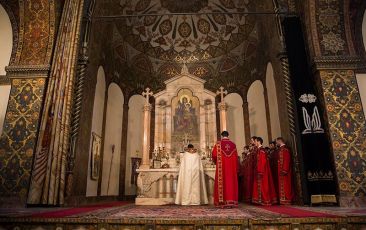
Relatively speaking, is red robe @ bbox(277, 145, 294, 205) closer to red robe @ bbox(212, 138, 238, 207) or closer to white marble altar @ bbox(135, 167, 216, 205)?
red robe @ bbox(212, 138, 238, 207)

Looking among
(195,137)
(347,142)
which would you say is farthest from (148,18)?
(347,142)

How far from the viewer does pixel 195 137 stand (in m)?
11.9

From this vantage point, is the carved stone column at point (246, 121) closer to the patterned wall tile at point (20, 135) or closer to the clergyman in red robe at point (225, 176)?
the clergyman in red robe at point (225, 176)

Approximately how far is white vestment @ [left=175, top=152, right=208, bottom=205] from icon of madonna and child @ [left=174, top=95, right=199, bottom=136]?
4094mm

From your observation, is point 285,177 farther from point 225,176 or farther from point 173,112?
point 173,112

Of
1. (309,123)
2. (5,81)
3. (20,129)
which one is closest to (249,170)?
(309,123)

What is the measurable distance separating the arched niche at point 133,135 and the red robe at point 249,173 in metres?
5.53

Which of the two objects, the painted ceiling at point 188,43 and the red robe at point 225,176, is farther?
the painted ceiling at point 188,43

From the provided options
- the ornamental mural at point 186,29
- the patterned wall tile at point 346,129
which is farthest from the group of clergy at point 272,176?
the ornamental mural at point 186,29

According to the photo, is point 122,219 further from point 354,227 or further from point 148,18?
point 148,18

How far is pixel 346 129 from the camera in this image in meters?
6.59

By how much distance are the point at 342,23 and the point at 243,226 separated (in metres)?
6.44

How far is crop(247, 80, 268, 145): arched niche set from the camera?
11453 millimetres

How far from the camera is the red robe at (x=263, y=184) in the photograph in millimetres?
6973
